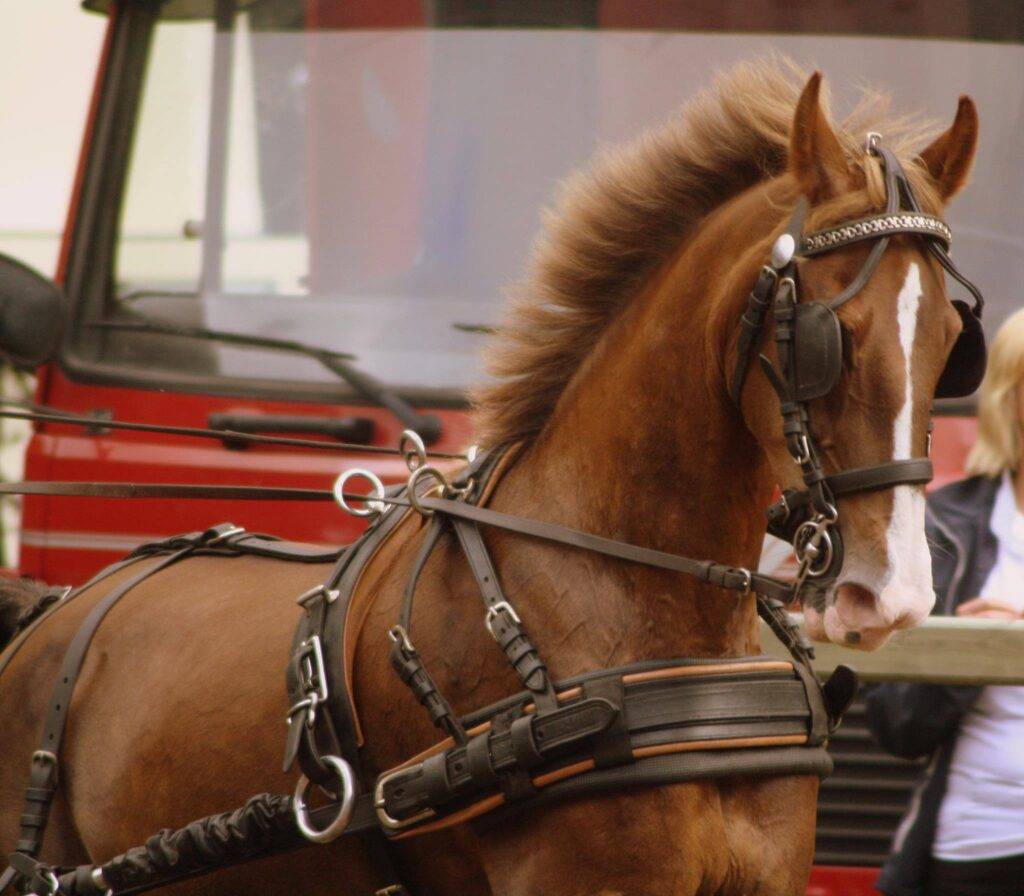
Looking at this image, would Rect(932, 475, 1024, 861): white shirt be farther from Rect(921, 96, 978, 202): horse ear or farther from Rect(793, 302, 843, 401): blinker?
Rect(793, 302, 843, 401): blinker

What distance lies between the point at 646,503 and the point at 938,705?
1241 mm

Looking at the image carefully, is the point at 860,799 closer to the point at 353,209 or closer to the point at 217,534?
the point at 217,534

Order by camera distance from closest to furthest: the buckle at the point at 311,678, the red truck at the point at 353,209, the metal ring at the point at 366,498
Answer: the buckle at the point at 311,678
the metal ring at the point at 366,498
the red truck at the point at 353,209

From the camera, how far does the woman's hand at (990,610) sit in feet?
10.2

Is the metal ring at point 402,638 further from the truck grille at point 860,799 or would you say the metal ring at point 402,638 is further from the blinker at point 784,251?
the truck grille at point 860,799

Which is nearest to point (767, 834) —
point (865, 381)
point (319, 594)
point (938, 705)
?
point (865, 381)

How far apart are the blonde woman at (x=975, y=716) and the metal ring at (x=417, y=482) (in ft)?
3.95

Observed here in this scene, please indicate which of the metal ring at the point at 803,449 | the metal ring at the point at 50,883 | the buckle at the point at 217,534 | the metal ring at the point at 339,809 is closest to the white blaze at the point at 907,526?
the metal ring at the point at 803,449

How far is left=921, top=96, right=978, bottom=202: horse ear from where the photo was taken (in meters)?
2.18

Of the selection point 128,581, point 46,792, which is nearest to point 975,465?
point 128,581

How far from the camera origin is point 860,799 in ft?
11.8

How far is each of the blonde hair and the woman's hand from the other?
0.28 metres

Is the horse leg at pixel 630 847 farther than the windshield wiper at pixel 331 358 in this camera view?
No

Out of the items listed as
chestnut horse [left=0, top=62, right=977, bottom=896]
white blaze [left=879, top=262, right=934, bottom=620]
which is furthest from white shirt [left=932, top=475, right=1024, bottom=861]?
white blaze [left=879, top=262, right=934, bottom=620]
